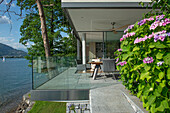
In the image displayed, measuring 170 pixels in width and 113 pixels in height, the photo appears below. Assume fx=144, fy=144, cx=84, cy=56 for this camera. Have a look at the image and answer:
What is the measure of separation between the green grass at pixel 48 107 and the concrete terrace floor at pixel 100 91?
0.48 meters

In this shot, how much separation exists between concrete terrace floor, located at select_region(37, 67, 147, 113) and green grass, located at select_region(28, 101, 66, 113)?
484 mm

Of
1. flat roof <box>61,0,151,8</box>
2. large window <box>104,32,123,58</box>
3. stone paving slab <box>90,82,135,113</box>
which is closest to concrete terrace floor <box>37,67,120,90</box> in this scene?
stone paving slab <box>90,82,135,113</box>

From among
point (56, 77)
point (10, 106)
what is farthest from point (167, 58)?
point (10, 106)

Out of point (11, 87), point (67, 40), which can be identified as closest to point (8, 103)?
point (11, 87)

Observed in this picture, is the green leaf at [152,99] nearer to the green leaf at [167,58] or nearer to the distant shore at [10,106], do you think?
the green leaf at [167,58]

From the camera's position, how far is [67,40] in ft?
51.8

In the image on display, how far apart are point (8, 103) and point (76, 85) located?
14.3 ft

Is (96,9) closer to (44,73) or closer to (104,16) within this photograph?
(104,16)

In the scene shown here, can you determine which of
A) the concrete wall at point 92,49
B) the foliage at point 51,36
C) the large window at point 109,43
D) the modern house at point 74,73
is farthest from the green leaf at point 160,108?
the foliage at point 51,36

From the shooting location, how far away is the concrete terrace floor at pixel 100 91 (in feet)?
7.86

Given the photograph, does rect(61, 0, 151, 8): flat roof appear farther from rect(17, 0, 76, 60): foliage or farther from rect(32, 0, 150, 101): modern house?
rect(17, 0, 76, 60): foliage

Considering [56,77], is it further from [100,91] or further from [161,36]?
[161,36]

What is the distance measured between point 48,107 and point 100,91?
169 centimetres

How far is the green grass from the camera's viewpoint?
4.05 m
